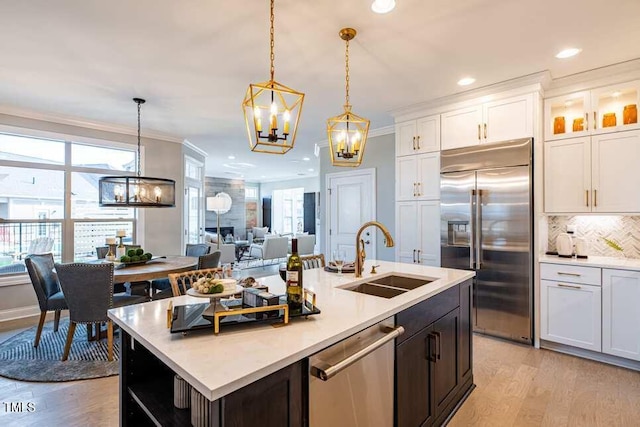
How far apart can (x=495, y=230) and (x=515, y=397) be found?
1631 millimetres


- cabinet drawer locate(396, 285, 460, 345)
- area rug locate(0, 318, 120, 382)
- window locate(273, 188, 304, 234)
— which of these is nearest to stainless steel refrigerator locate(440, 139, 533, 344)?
cabinet drawer locate(396, 285, 460, 345)

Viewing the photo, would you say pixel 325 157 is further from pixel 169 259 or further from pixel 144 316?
pixel 144 316

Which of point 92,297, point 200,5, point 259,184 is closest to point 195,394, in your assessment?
point 200,5

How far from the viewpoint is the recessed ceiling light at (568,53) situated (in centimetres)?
269

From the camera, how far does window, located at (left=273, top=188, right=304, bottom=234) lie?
12.3 metres

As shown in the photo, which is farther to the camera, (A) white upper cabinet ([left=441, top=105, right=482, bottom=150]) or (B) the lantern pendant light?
(A) white upper cabinet ([left=441, top=105, right=482, bottom=150])

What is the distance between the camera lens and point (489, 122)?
11.6ft

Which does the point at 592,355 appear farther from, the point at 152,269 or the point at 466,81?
the point at 152,269

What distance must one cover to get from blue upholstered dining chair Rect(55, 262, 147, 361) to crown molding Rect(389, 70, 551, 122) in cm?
371

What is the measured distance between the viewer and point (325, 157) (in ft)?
19.1

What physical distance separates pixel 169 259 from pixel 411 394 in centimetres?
351

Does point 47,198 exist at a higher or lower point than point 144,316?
higher

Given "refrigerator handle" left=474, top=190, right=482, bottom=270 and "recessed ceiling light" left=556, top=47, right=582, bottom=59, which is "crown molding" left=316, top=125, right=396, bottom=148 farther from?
"recessed ceiling light" left=556, top=47, right=582, bottom=59

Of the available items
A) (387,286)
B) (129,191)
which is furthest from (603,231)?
(129,191)
